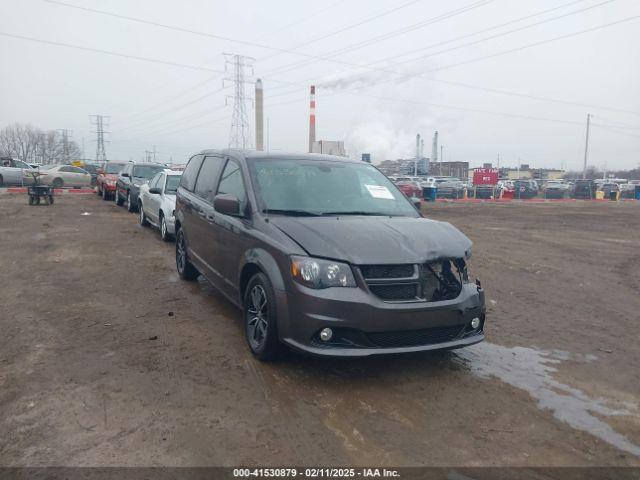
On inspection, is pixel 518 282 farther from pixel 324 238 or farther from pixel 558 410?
pixel 324 238

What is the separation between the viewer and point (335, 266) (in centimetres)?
379

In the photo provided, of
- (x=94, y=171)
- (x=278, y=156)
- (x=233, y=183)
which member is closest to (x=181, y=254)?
(x=233, y=183)

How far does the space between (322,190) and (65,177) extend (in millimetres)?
28836

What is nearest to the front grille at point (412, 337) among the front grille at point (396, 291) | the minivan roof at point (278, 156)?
the front grille at point (396, 291)

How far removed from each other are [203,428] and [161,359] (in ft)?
4.25

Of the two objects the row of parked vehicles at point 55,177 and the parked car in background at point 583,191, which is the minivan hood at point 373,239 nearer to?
the row of parked vehicles at point 55,177

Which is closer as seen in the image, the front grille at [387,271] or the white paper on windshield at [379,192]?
the front grille at [387,271]

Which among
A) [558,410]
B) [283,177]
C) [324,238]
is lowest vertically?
[558,410]

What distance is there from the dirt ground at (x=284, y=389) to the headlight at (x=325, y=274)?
2.70ft

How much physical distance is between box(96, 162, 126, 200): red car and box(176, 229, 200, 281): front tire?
1465cm

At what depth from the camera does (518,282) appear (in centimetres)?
782

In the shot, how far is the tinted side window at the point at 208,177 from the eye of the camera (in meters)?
5.97

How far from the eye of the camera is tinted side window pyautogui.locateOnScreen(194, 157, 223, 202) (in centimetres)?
597

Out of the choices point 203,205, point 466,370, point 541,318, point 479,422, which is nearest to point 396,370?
point 466,370
